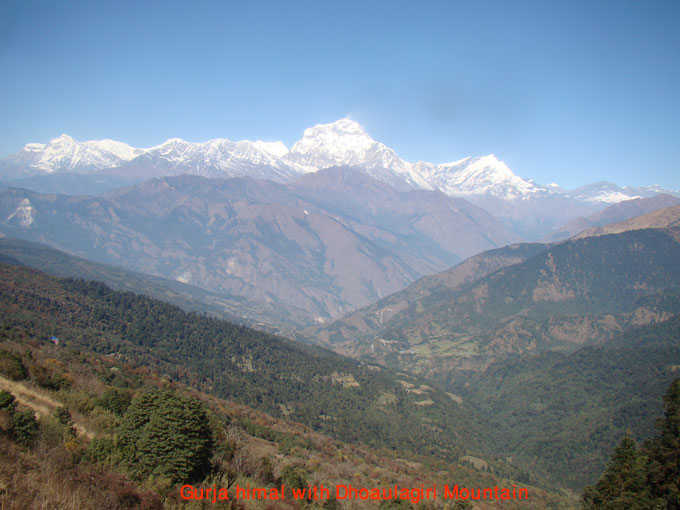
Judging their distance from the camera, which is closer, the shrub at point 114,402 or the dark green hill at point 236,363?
the shrub at point 114,402

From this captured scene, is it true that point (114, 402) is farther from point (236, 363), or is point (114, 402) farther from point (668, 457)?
point (236, 363)

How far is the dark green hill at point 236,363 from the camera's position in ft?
361

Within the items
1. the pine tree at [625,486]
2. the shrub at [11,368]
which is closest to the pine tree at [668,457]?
the pine tree at [625,486]

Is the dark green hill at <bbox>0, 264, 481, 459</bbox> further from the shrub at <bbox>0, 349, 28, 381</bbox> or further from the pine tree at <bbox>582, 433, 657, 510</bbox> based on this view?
the pine tree at <bbox>582, 433, 657, 510</bbox>

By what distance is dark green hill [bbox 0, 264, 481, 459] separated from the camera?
110 metres

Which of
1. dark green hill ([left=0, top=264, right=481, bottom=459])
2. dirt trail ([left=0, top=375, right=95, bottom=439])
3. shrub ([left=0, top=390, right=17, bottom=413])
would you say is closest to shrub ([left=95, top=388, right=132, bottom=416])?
dirt trail ([left=0, top=375, right=95, bottom=439])

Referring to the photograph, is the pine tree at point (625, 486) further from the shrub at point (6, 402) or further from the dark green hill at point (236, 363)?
the dark green hill at point (236, 363)

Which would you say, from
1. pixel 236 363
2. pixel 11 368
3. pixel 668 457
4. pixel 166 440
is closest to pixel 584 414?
pixel 236 363

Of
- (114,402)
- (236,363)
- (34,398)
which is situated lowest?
(236,363)

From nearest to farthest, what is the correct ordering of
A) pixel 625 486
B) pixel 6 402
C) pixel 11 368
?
pixel 6 402
pixel 11 368
pixel 625 486

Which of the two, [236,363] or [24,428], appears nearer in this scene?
[24,428]

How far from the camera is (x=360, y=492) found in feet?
143

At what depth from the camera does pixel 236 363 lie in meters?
136

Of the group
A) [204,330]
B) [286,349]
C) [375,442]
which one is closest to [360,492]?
[375,442]
